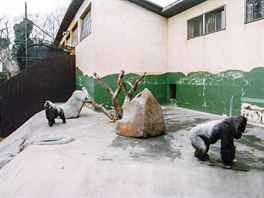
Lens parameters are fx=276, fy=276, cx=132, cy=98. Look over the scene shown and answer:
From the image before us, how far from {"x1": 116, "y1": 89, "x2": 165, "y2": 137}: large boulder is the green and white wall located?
3.14 m

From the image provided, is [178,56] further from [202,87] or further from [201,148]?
[201,148]

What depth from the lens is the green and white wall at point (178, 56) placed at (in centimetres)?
842

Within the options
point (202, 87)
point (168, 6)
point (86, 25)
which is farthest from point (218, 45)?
point (86, 25)

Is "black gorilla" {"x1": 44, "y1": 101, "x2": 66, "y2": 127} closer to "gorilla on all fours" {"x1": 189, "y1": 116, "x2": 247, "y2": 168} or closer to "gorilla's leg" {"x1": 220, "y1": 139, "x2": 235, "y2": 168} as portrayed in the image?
"gorilla on all fours" {"x1": 189, "y1": 116, "x2": 247, "y2": 168}

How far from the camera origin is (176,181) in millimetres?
4512

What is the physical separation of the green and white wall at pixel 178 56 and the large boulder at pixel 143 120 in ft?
10.3

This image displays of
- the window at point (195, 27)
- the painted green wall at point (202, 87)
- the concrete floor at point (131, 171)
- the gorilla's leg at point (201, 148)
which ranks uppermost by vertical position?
the window at point (195, 27)

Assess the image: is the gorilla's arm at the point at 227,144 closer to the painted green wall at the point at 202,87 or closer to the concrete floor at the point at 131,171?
the concrete floor at the point at 131,171

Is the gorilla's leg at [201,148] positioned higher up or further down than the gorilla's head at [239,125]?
further down

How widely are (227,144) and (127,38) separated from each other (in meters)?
8.19

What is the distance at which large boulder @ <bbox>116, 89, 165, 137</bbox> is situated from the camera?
6777 mm

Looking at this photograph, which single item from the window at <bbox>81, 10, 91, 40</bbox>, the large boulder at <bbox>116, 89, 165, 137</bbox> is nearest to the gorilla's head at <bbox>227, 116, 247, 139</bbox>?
the large boulder at <bbox>116, 89, 165, 137</bbox>

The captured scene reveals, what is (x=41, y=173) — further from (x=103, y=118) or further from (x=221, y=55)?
(x=221, y=55)

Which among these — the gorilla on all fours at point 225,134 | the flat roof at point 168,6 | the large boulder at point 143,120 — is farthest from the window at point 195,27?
the gorilla on all fours at point 225,134
